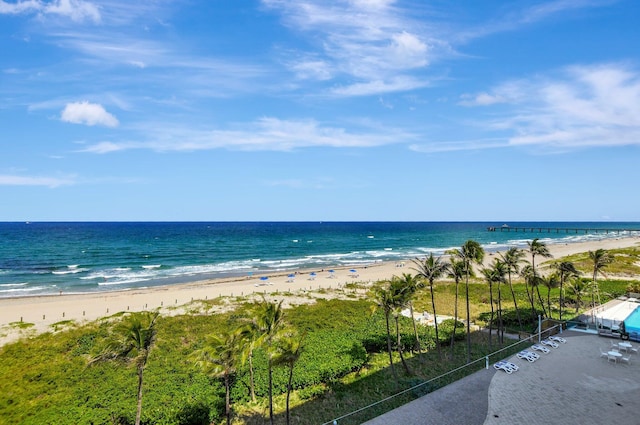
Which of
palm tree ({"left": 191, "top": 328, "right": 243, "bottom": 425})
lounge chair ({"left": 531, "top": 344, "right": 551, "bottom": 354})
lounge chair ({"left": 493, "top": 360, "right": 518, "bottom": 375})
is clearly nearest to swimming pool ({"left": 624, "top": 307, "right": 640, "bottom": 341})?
lounge chair ({"left": 531, "top": 344, "right": 551, "bottom": 354})

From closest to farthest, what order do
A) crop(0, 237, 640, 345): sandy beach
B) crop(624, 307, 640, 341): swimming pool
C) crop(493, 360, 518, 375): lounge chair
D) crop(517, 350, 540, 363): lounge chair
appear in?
crop(493, 360, 518, 375): lounge chair < crop(517, 350, 540, 363): lounge chair < crop(624, 307, 640, 341): swimming pool < crop(0, 237, 640, 345): sandy beach

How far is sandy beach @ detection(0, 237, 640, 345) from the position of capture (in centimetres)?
4353

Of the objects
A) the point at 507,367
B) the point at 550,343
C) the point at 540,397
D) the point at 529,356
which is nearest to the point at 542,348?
the point at 550,343

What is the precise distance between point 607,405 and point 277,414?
18.5m

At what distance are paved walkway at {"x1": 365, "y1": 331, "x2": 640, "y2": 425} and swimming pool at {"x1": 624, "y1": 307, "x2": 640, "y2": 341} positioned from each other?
4.56m

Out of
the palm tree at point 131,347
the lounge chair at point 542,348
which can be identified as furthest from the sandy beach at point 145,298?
the lounge chair at point 542,348

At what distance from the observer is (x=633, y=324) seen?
1233 inches

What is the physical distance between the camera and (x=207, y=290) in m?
61.2

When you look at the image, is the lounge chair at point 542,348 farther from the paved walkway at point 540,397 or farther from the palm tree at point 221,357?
the palm tree at point 221,357

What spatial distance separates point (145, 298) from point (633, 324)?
59.4 meters

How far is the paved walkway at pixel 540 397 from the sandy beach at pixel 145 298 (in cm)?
3368

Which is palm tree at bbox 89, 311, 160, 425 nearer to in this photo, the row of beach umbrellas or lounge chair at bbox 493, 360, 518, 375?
lounge chair at bbox 493, 360, 518, 375

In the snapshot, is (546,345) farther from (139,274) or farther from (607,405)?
(139,274)

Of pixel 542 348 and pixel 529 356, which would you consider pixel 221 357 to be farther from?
pixel 542 348
